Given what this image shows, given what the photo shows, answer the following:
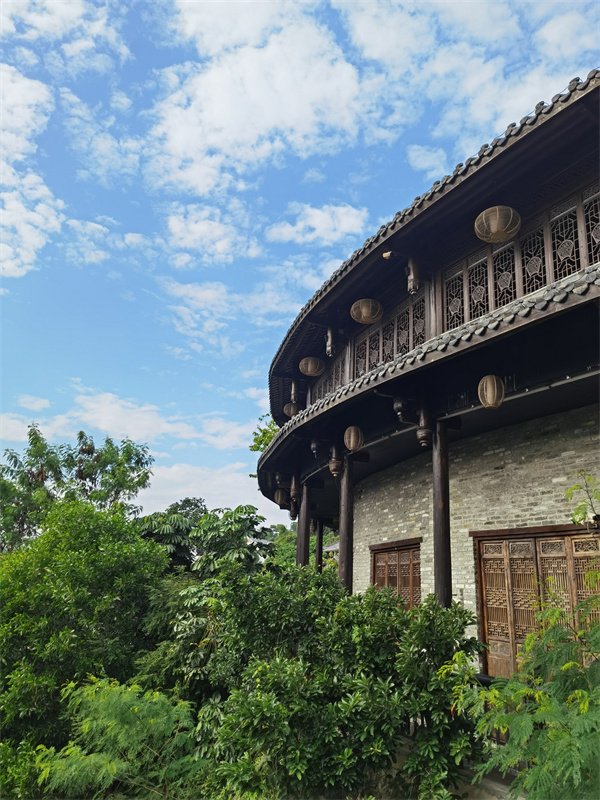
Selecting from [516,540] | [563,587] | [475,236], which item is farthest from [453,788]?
[475,236]

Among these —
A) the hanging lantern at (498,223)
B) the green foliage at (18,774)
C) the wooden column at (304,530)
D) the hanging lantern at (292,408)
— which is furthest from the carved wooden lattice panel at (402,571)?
the hanging lantern at (498,223)

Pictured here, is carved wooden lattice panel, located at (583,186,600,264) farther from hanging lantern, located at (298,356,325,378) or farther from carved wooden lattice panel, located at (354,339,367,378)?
hanging lantern, located at (298,356,325,378)

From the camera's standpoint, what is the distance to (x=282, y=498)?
39.3 ft

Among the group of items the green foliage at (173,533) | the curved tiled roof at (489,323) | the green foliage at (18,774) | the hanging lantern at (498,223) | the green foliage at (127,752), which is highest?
the hanging lantern at (498,223)

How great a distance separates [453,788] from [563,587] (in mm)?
2575

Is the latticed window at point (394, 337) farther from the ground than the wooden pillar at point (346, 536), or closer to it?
farther from the ground

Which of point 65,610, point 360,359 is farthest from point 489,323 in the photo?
point 65,610

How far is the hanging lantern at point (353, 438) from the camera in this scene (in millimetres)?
7770

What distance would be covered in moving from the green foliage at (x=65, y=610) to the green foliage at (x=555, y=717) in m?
4.70

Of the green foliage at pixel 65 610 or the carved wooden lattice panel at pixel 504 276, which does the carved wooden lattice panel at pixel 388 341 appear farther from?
the green foliage at pixel 65 610

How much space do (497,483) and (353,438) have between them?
194 centimetres

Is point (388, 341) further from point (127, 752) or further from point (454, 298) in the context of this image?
point (127, 752)

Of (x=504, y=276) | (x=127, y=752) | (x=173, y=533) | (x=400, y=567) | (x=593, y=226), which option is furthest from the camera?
(x=173, y=533)

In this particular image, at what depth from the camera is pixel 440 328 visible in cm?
688
